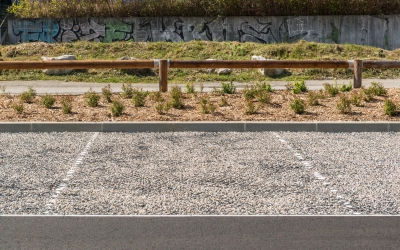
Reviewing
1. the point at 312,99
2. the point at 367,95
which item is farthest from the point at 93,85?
the point at 367,95

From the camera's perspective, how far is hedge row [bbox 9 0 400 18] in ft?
90.8

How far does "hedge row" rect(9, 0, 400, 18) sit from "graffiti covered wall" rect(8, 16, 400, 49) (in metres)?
0.60

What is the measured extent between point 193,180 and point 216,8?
67.9 ft

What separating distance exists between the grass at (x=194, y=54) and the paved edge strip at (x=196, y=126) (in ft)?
28.7

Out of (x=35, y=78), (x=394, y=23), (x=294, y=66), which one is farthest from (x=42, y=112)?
(x=394, y=23)

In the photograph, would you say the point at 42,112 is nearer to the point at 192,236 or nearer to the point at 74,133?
the point at 74,133

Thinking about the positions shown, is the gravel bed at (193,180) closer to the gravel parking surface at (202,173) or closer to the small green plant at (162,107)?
the gravel parking surface at (202,173)

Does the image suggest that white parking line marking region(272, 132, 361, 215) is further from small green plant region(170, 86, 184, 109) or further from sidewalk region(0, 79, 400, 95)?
sidewalk region(0, 79, 400, 95)

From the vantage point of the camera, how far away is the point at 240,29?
27047 mm

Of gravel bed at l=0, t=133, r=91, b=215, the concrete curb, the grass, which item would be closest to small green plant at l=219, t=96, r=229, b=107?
gravel bed at l=0, t=133, r=91, b=215

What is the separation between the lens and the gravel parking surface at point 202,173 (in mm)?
6734

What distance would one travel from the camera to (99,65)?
45.5 feet

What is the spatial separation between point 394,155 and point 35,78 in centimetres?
1334

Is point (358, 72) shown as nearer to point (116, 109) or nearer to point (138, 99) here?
point (138, 99)
